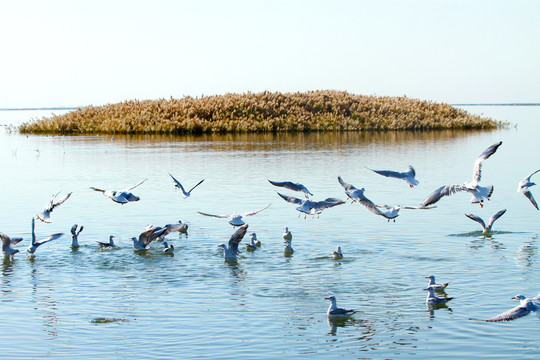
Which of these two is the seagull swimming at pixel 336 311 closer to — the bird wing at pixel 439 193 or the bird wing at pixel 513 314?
the bird wing at pixel 513 314

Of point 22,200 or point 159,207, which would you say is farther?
point 22,200

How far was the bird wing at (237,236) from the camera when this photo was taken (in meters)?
16.9

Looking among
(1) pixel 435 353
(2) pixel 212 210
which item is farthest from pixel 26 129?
(1) pixel 435 353

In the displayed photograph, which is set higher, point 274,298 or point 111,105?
point 111,105

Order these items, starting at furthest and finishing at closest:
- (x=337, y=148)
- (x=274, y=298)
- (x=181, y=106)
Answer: (x=181, y=106), (x=337, y=148), (x=274, y=298)

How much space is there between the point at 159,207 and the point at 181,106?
179 ft

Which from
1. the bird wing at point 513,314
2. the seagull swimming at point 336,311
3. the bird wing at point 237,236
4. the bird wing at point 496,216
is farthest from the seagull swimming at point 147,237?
the bird wing at point 513,314

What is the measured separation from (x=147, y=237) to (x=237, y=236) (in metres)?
2.77

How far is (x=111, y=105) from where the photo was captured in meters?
88.9

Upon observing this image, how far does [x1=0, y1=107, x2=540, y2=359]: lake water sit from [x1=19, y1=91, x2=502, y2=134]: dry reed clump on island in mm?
41337

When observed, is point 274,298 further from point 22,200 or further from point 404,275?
point 22,200

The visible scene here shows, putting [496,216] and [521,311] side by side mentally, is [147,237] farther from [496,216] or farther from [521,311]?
[521,311]

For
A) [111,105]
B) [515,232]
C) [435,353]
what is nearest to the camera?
[435,353]

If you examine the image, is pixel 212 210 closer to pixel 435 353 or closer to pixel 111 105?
pixel 435 353
